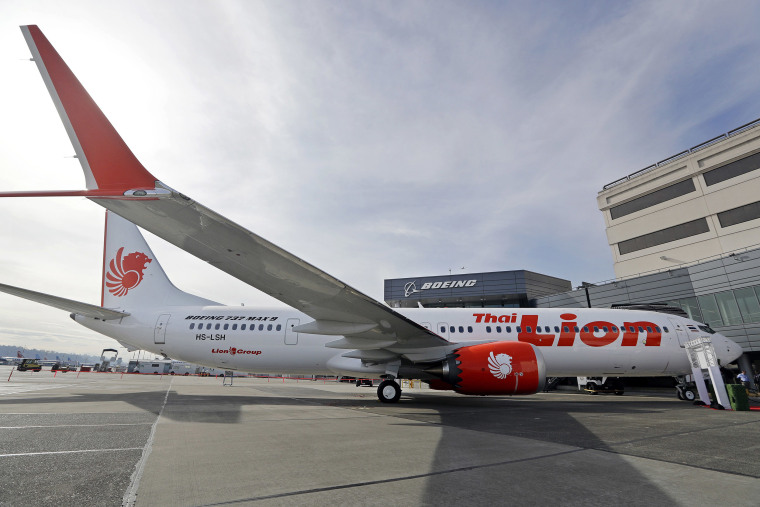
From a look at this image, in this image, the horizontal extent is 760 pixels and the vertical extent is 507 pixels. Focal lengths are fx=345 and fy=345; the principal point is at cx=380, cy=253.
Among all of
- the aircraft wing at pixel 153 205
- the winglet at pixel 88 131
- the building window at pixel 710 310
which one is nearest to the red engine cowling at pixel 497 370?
the aircraft wing at pixel 153 205

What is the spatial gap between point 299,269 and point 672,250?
115ft

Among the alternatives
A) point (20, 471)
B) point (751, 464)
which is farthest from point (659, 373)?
point (20, 471)

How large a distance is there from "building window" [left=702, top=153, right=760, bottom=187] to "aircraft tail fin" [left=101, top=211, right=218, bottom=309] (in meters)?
38.1

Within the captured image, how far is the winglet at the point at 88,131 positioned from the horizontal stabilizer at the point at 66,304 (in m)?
7.70

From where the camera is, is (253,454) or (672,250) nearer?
(253,454)

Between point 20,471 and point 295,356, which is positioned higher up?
point 295,356

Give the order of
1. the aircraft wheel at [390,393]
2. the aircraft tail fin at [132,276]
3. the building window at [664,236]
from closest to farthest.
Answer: the aircraft wheel at [390,393] → the aircraft tail fin at [132,276] → the building window at [664,236]

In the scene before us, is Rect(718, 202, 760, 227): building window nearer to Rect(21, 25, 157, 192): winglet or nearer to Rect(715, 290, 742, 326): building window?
Rect(715, 290, 742, 326): building window

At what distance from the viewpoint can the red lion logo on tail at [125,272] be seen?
45.8 feet

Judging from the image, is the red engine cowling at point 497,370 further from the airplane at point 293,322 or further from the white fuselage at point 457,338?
the white fuselage at point 457,338

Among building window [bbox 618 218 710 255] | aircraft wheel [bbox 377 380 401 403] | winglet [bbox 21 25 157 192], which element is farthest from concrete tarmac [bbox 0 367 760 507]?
building window [bbox 618 218 710 255]

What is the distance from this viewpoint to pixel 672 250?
1162 inches

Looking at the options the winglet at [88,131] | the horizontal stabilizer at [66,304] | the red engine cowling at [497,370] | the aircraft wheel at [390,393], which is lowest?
the aircraft wheel at [390,393]

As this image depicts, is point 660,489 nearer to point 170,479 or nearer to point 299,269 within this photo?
point 170,479
